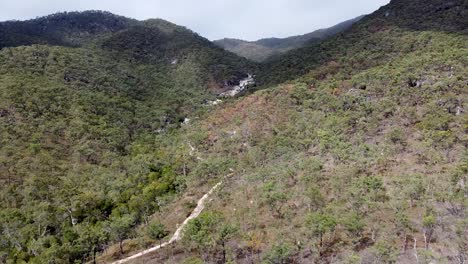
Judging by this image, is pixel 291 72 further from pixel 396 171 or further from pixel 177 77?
pixel 396 171

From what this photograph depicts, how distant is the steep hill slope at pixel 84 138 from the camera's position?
68.6 metres

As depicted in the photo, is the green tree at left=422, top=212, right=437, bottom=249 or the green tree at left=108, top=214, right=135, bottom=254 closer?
the green tree at left=422, top=212, right=437, bottom=249

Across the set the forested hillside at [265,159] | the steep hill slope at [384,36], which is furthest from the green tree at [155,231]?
the steep hill slope at [384,36]

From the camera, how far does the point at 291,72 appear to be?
492 ft

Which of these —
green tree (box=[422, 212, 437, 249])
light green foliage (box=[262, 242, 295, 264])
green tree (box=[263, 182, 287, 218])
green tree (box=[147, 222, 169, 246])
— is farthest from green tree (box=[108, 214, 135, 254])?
green tree (box=[422, 212, 437, 249])

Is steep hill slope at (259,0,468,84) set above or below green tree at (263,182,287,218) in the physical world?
above

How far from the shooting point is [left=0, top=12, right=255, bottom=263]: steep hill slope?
68.6 metres

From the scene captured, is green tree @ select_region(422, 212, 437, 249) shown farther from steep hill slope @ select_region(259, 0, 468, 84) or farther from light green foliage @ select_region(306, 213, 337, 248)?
steep hill slope @ select_region(259, 0, 468, 84)

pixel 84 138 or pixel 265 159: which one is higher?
pixel 84 138

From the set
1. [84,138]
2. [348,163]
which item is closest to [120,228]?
[348,163]

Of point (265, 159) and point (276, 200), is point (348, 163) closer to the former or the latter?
point (276, 200)

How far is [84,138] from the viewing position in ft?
354

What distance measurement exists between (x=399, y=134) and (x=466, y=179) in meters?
18.7

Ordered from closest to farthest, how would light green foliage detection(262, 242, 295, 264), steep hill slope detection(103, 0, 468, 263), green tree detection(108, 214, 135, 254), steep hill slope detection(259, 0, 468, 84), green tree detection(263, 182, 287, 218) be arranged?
light green foliage detection(262, 242, 295, 264) → steep hill slope detection(103, 0, 468, 263) → green tree detection(263, 182, 287, 218) → green tree detection(108, 214, 135, 254) → steep hill slope detection(259, 0, 468, 84)
